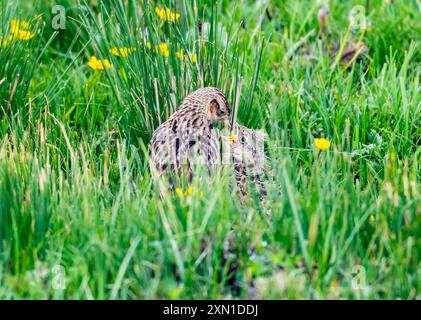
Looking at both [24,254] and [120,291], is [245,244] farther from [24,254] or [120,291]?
[24,254]

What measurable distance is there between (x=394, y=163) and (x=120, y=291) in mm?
1562

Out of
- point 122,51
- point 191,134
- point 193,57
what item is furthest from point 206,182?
point 122,51

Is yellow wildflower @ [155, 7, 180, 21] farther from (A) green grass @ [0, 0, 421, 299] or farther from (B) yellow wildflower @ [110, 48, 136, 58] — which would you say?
(B) yellow wildflower @ [110, 48, 136, 58]

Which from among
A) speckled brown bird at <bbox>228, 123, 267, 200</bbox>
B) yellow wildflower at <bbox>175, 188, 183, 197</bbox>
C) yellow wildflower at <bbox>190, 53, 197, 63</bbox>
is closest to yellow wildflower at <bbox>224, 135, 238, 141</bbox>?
speckled brown bird at <bbox>228, 123, 267, 200</bbox>

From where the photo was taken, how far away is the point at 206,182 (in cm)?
Result: 394

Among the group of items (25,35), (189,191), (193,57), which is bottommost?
(189,191)

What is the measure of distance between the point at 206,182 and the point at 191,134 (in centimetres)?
73

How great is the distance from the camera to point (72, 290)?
3.56 meters

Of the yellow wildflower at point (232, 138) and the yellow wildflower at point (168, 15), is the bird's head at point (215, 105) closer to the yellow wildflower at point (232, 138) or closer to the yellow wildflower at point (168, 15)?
the yellow wildflower at point (232, 138)

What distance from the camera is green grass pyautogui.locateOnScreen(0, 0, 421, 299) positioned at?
356 cm

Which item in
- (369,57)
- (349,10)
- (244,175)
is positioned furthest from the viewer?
(349,10)

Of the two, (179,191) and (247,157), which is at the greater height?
(247,157)

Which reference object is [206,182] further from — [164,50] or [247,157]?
[164,50]
